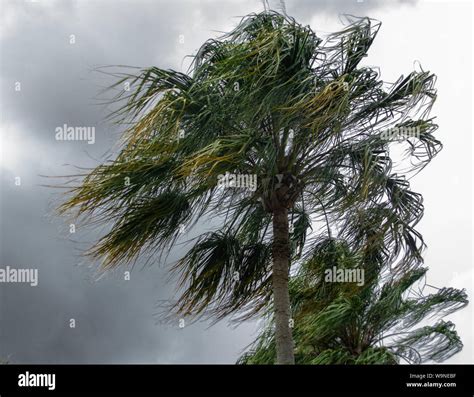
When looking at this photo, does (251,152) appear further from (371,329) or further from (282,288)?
(371,329)

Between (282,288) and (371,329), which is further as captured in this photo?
(371,329)

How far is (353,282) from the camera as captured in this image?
9812mm

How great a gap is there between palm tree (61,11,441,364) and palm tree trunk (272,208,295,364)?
0.01 metres

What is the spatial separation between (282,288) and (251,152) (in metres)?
1.66

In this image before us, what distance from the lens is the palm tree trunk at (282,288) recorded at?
8.29 meters

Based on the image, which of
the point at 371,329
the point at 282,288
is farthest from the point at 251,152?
the point at 371,329

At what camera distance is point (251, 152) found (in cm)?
839

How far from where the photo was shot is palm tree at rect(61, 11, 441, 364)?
26.5 ft

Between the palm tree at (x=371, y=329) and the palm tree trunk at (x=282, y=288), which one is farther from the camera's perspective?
the palm tree at (x=371, y=329)

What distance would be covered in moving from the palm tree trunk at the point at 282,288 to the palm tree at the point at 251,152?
0.05 feet

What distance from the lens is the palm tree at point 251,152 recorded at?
8.07 meters

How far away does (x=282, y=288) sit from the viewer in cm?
853
